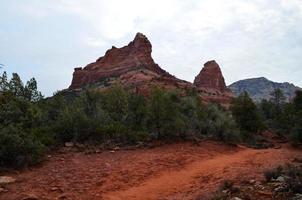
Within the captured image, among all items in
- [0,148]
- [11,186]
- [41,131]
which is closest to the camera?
[11,186]

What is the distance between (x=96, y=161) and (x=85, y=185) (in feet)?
9.75

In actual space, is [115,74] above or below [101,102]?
above

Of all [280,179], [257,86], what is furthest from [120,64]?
[257,86]

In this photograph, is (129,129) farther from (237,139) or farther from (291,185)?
(291,185)

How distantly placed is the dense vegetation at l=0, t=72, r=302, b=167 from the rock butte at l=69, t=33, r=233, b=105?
47844 mm

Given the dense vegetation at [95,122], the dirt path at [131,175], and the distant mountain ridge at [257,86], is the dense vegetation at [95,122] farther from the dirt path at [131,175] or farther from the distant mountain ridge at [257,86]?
the distant mountain ridge at [257,86]

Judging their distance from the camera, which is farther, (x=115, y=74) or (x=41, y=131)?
(x=115, y=74)

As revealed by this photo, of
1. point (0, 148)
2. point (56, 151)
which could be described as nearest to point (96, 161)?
point (56, 151)

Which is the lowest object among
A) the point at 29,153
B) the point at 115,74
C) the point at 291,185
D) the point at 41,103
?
the point at 291,185

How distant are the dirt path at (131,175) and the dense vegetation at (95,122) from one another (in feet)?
3.99

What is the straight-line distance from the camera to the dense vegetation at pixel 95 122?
1477 centimetres

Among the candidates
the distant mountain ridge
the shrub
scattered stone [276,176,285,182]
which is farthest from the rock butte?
the distant mountain ridge

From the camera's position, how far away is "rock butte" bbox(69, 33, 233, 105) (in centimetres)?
7831

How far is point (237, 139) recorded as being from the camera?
81.4ft
